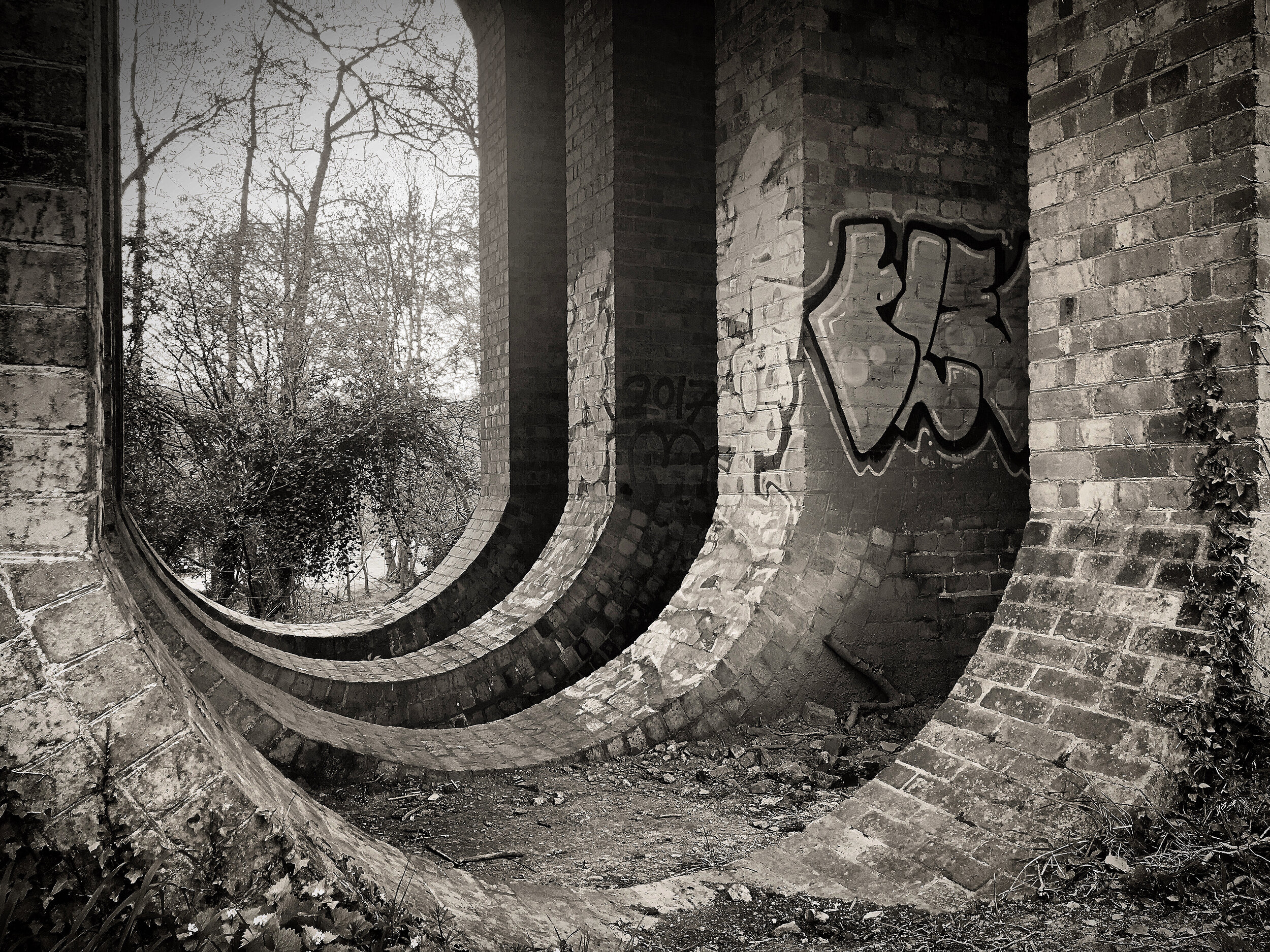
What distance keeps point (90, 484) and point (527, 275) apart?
258 inches

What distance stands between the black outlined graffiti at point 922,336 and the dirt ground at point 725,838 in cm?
160

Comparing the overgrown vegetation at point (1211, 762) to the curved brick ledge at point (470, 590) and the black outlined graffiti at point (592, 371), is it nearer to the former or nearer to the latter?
the black outlined graffiti at point (592, 371)

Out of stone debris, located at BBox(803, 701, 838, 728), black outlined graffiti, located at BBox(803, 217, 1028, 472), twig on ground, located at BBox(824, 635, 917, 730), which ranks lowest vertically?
stone debris, located at BBox(803, 701, 838, 728)

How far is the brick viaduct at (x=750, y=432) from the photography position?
230cm

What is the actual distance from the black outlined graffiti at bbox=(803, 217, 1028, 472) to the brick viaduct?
2 centimetres

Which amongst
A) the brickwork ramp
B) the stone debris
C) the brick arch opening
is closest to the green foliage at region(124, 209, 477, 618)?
the brick arch opening

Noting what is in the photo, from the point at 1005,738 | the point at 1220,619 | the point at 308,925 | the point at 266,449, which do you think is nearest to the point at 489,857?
the point at 308,925

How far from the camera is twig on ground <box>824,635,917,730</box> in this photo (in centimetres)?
500

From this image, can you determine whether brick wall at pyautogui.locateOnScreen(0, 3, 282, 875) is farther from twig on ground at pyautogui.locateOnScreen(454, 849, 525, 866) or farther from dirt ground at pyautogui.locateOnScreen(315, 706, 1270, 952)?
twig on ground at pyautogui.locateOnScreen(454, 849, 525, 866)

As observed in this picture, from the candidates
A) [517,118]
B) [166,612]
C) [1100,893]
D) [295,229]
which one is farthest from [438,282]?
[1100,893]

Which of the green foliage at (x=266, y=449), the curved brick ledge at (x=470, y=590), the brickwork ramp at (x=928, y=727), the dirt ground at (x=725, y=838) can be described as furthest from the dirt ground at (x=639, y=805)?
the green foliage at (x=266, y=449)

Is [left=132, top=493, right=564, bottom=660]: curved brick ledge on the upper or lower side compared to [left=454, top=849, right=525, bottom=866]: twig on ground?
upper

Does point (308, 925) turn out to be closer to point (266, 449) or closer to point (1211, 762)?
point (1211, 762)

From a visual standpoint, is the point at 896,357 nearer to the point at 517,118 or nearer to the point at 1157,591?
the point at 1157,591
